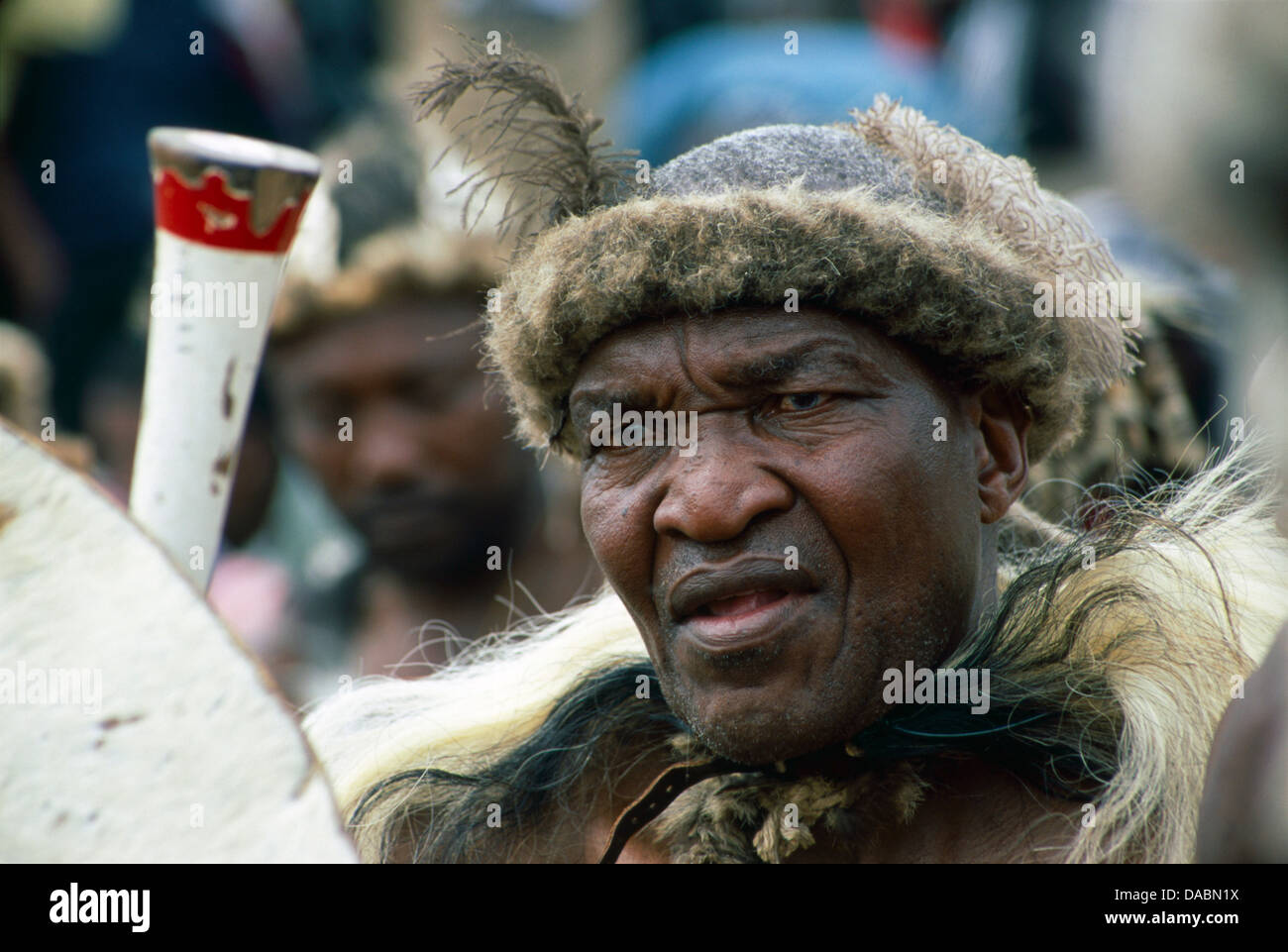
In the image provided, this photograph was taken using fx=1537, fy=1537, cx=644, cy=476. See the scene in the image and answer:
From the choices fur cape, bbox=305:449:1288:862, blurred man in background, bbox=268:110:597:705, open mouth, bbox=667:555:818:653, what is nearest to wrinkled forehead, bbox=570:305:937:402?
open mouth, bbox=667:555:818:653

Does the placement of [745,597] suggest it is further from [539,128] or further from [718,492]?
[539,128]

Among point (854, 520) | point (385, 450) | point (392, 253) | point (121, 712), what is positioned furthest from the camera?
point (392, 253)

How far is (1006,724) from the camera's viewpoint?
2268mm

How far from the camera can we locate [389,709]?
115 inches

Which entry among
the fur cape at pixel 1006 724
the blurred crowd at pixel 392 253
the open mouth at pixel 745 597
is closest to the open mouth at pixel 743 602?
the open mouth at pixel 745 597

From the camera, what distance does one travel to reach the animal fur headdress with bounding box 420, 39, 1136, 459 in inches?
89.9

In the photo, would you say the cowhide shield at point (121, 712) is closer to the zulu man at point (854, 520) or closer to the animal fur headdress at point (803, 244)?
the zulu man at point (854, 520)

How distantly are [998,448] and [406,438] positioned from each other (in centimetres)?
259

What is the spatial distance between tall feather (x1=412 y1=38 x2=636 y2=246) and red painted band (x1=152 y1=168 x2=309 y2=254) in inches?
12.7

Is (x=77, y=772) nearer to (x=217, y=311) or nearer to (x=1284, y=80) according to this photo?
(x=217, y=311)

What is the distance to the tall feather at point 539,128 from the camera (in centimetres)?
248

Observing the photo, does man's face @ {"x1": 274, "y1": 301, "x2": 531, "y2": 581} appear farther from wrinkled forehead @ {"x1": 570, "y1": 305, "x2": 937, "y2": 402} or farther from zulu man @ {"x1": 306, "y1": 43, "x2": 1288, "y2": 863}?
wrinkled forehead @ {"x1": 570, "y1": 305, "x2": 937, "y2": 402}

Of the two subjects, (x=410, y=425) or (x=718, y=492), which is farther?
(x=410, y=425)

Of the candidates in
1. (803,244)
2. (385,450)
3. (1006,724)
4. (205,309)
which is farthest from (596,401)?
(385,450)
